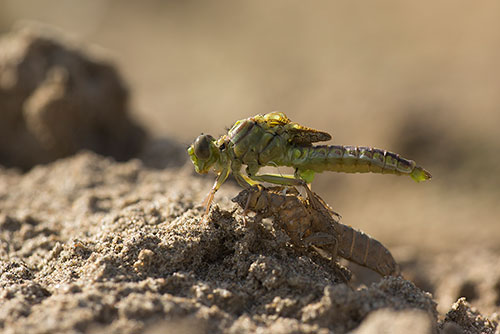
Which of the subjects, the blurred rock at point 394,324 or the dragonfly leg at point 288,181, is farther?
the dragonfly leg at point 288,181

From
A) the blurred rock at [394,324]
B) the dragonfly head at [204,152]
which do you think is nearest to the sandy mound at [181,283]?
the blurred rock at [394,324]

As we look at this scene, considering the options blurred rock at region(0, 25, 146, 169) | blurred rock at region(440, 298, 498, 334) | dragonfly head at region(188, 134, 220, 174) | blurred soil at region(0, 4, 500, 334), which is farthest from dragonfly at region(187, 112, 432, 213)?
blurred rock at region(0, 25, 146, 169)

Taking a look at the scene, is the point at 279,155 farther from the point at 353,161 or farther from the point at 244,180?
the point at 353,161

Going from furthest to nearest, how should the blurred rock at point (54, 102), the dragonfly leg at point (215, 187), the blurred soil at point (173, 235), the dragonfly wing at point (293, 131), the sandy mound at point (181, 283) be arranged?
the blurred rock at point (54, 102)
the dragonfly wing at point (293, 131)
the dragonfly leg at point (215, 187)
the blurred soil at point (173, 235)
the sandy mound at point (181, 283)

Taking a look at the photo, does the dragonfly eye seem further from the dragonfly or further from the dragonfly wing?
the dragonfly wing

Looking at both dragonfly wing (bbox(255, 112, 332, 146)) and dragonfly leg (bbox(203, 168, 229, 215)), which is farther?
dragonfly wing (bbox(255, 112, 332, 146))

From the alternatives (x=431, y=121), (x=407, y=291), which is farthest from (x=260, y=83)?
(x=407, y=291)

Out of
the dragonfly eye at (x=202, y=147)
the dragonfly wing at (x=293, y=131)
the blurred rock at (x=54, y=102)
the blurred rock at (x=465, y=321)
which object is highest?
the blurred rock at (x=54, y=102)

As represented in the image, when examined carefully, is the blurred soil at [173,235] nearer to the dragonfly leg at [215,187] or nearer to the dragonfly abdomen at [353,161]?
the dragonfly leg at [215,187]

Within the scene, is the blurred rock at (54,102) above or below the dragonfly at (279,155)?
above
